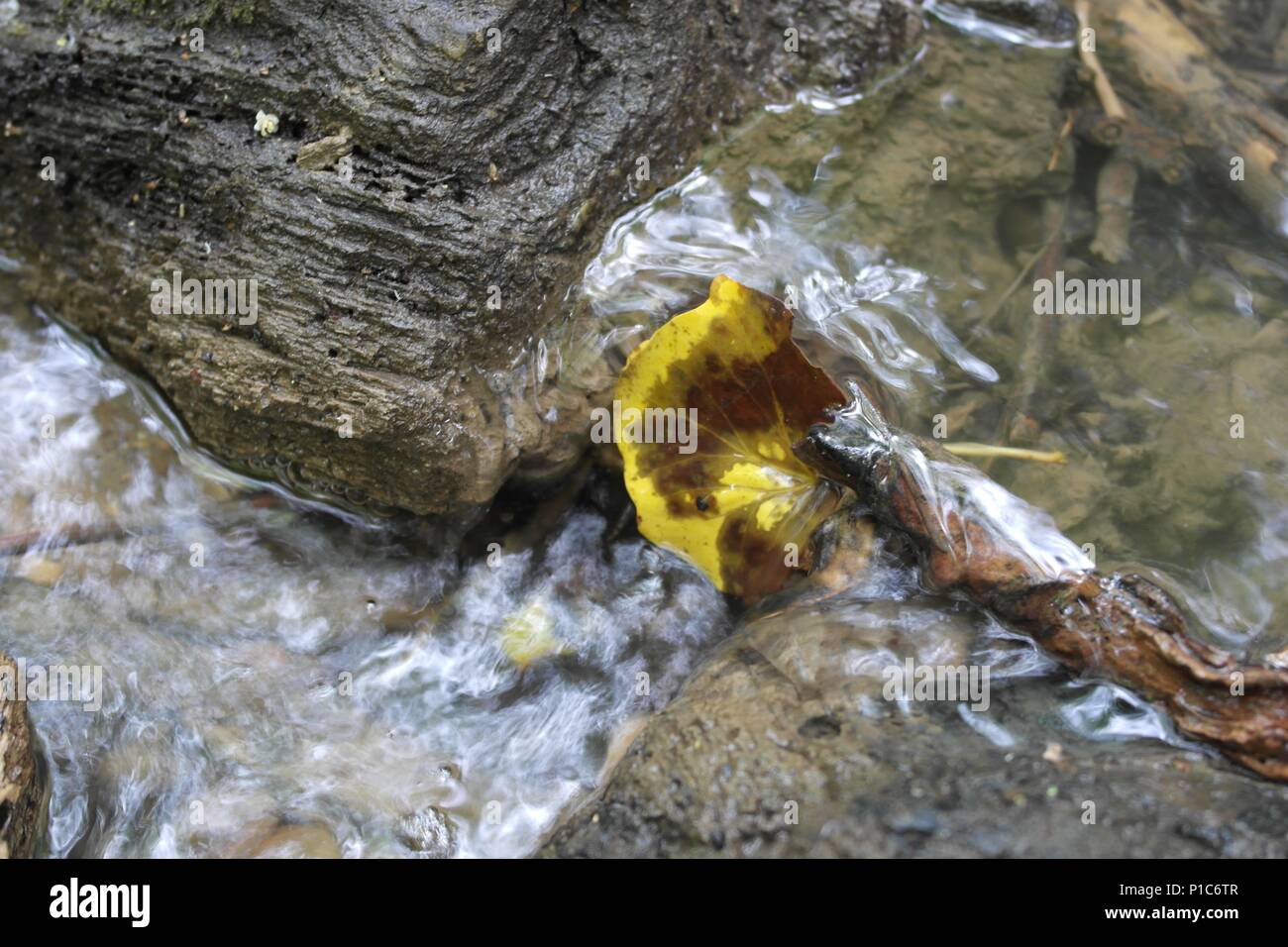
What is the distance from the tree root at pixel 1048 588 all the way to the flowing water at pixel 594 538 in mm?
74

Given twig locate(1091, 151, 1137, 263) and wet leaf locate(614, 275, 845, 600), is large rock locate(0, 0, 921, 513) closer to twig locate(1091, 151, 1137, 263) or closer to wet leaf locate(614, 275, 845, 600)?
wet leaf locate(614, 275, 845, 600)

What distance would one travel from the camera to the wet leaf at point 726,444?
253 centimetres

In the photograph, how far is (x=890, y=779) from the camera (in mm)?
1986

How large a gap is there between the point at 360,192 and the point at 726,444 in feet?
3.74

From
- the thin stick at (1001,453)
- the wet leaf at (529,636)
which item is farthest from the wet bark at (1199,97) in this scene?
the wet leaf at (529,636)

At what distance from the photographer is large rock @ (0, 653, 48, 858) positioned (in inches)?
86.5

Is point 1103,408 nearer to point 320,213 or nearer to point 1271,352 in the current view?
point 1271,352

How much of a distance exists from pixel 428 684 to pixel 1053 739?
155cm

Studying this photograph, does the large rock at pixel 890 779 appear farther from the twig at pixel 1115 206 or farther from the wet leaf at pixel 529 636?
the twig at pixel 1115 206

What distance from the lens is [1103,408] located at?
9.66 ft

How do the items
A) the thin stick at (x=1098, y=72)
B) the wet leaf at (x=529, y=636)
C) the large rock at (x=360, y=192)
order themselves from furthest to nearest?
1. the thin stick at (x=1098, y=72)
2. the wet leaf at (x=529, y=636)
3. the large rock at (x=360, y=192)
